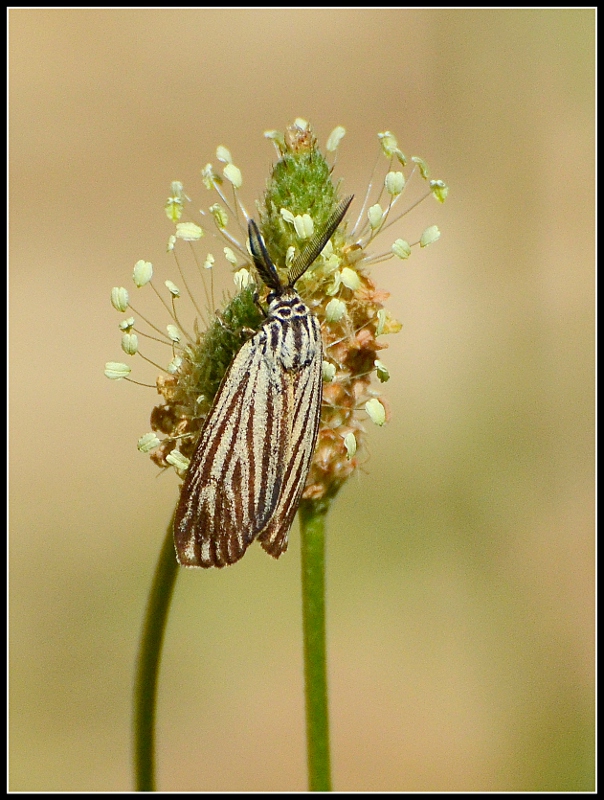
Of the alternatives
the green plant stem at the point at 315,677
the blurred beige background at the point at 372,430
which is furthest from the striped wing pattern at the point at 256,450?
the blurred beige background at the point at 372,430

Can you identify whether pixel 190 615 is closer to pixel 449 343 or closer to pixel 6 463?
pixel 6 463

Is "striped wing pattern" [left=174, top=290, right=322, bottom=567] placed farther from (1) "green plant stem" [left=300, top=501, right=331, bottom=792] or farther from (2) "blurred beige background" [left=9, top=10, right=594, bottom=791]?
(2) "blurred beige background" [left=9, top=10, right=594, bottom=791]

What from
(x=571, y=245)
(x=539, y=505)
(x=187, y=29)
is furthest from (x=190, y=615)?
(x=187, y=29)

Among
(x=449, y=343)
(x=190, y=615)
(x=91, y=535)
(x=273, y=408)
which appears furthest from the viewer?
(x=449, y=343)

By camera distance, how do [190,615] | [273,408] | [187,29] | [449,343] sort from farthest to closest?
[187,29], [449,343], [190,615], [273,408]

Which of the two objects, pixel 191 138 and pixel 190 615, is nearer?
pixel 190 615

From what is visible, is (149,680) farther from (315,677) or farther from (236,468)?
(236,468)

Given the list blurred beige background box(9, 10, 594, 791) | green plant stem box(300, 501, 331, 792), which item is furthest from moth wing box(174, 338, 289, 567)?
blurred beige background box(9, 10, 594, 791)
